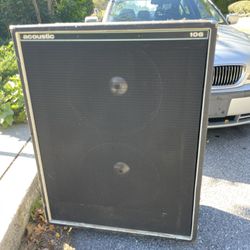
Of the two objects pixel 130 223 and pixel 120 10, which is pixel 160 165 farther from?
pixel 120 10

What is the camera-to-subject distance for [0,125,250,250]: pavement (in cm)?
205

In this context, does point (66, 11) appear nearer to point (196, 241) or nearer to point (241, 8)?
point (196, 241)

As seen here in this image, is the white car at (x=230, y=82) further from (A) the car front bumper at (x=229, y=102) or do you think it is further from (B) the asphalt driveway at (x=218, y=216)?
(B) the asphalt driveway at (x=218, y=216)

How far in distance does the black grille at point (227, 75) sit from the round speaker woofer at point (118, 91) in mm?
1684

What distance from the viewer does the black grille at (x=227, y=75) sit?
3.03 meters

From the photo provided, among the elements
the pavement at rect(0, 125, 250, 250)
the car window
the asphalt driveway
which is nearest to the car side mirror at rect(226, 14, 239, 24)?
the car window

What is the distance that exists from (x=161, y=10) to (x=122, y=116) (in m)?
2.82

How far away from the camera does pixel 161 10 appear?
4.00 m

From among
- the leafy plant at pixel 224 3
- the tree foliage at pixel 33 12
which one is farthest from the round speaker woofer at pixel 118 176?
the leafy plant at pixel 224 3

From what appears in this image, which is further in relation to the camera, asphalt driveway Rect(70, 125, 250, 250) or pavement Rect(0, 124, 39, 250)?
asphalt driveway Rect(70, 125, 250, 250)

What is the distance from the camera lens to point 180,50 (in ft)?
4.75

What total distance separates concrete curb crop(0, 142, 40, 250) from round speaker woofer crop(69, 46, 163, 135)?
2.74 ft

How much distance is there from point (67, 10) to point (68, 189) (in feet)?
27.8

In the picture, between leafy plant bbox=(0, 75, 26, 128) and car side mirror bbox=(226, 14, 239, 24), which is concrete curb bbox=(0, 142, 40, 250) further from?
car side mirror bbox=(226, 14, 239, 24)
